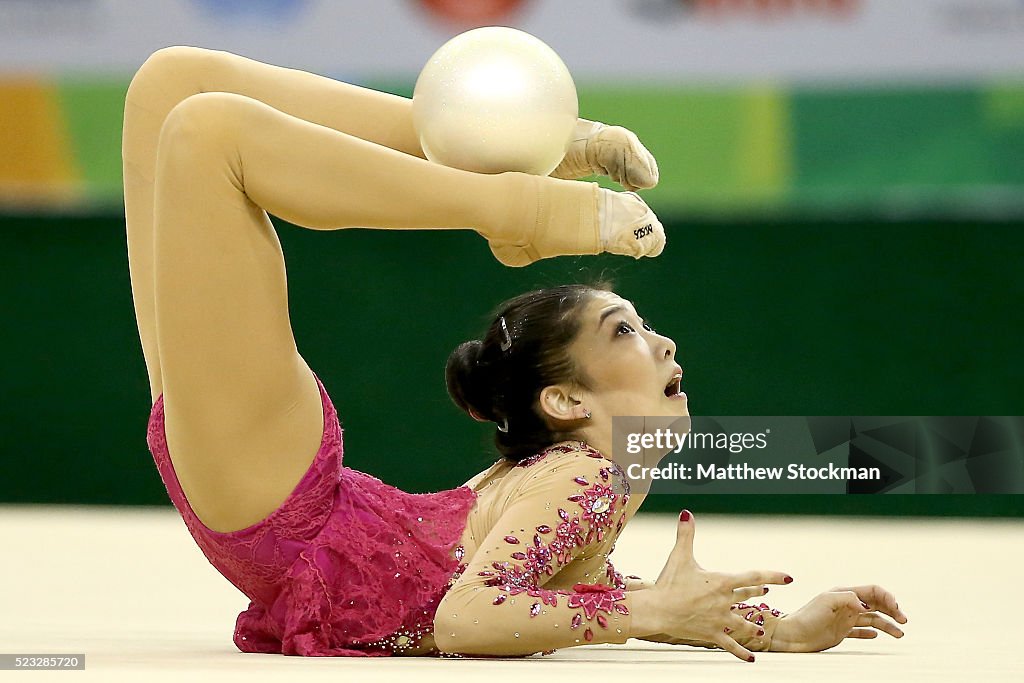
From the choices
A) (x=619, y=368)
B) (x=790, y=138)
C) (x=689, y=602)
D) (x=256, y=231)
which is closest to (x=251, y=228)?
(x=256, y=231)

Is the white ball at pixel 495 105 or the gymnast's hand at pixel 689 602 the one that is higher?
the white ball at pixel 495 105

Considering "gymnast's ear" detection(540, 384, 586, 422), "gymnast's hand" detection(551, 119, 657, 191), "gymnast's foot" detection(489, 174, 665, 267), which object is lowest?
"gymnast's ear" detection(540, 384, 586, 422)

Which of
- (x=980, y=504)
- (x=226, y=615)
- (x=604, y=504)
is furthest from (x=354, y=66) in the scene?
(x=604, y=504)

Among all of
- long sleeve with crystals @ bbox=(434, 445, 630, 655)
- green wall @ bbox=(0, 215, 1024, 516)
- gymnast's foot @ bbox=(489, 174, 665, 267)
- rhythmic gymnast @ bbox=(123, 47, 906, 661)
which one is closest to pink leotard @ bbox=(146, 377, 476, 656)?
rhythmic gymnast @ bbox=(123, 47, 906, 661)

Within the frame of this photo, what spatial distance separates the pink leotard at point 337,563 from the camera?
1620 mm

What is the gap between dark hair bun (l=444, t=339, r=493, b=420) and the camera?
1765 millimetres

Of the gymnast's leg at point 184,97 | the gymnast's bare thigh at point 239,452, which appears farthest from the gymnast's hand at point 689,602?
the gymnast's leg at point 184,97

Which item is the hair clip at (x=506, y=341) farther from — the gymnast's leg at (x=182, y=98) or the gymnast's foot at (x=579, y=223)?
the gymnast's leg at (x=182, y=98)

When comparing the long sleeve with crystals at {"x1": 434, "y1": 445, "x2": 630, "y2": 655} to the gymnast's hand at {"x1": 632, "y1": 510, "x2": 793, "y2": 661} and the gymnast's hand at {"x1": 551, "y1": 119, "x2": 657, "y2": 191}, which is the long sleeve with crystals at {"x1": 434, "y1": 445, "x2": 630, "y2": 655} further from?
the gymnast's hand at {"x1": 551, "y1": 119, "x2": 657, "y2": 191}

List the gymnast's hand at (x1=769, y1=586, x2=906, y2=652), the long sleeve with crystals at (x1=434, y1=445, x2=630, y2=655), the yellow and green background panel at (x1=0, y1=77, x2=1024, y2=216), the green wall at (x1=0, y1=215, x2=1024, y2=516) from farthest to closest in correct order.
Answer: the green wall at (x1=0, y1=215, x2=1024, y2=516) < the yellow and green background panel at (x1=0, y1=77, x2=1024, y2=216) < the gymnast's hand at (x1=769, y1=586, x2=906, y2=652) < the long sleeve with crystals at (x1=434, y1=445, x2=630, y2=655)

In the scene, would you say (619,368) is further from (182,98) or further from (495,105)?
(182,98)

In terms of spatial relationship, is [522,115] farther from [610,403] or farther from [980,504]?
[980,504]

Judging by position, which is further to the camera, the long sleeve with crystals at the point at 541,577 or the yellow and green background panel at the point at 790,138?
the yellow and green background panel at the point at 790,138

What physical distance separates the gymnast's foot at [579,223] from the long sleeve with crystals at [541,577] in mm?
239
